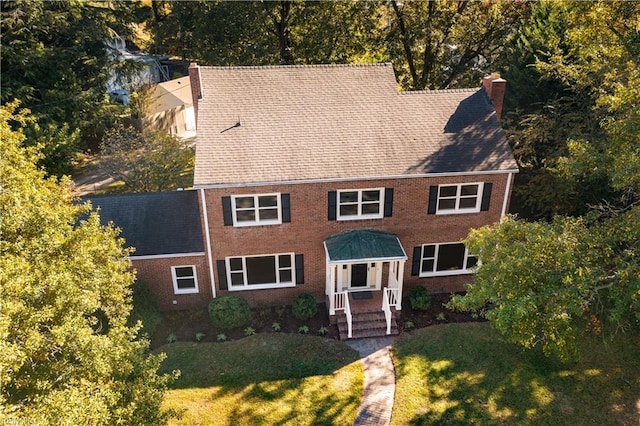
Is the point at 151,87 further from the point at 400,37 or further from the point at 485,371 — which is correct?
the point at 485,371

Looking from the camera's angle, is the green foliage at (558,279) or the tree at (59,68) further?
the tree at (59,68)

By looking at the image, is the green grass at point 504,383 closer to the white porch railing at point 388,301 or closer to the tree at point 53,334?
the white porch railing at point 388,301

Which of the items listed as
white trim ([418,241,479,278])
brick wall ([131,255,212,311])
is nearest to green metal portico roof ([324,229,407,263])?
white trim ([418,241,479,278])

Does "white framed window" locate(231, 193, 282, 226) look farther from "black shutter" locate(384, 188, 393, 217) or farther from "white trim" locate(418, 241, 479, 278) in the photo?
"white trim" locate(418, 241, 479, 278)

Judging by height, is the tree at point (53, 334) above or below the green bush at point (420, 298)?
above

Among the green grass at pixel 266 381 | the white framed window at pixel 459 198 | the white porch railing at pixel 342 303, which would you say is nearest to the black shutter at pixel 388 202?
the white framed window at pixel 459 198

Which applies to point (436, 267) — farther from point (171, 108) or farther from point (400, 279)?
point (171, 108)
